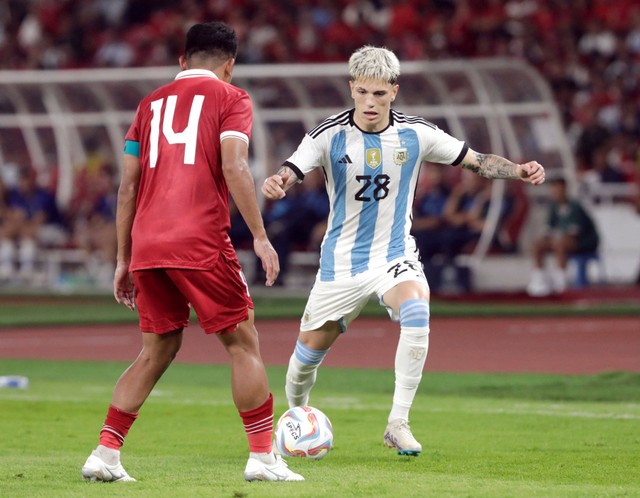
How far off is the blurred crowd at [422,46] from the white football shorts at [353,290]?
46.7ft

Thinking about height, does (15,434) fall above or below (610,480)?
below

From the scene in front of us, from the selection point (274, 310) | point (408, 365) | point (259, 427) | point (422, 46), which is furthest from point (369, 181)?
point (422, 46)

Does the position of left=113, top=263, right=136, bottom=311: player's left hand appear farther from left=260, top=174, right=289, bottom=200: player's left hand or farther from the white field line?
the white field line

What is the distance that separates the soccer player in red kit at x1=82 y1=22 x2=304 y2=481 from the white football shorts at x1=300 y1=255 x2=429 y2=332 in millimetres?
1508

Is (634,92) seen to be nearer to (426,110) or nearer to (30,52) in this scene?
(426,110)

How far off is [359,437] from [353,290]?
127 centimetres

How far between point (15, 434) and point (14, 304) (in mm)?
14637

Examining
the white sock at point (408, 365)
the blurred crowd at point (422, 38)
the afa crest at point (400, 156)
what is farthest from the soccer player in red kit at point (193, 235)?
the blurred crowd at point (422, 38)

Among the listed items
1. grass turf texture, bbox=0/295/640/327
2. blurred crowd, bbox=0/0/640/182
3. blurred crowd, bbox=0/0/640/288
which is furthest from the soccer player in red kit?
blurred crowd, bbox=0/0/640/182

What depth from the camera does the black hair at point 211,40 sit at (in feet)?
23.5

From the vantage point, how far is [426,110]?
915 inches

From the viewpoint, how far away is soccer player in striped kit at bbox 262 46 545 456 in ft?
27.8

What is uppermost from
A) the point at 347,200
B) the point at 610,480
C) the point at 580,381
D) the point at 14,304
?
the point at 347,200

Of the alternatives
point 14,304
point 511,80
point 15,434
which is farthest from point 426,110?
point 15,434
